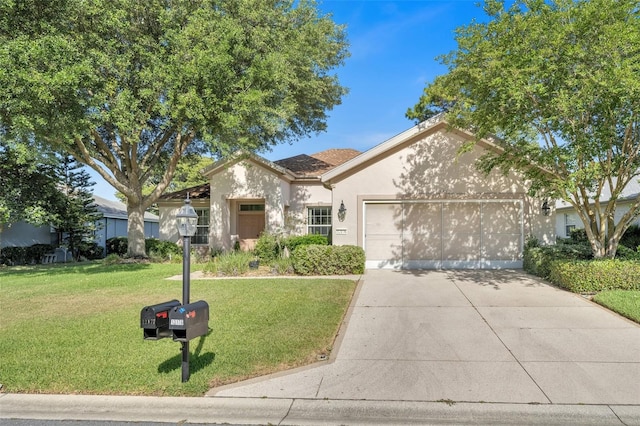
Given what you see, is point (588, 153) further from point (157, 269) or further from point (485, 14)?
point (157, 269)

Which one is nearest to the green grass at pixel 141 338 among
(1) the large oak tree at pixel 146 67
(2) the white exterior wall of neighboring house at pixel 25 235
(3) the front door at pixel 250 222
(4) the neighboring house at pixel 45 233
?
(1) the large oak tree at pixel 146 67

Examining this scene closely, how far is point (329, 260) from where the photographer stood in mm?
11609

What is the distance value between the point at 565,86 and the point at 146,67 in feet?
42.0

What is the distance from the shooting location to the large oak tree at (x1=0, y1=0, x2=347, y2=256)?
1030cm

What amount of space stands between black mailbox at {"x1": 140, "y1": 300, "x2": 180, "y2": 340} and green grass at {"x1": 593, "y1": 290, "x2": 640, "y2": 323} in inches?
297

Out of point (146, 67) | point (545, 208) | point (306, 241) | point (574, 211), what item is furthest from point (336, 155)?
point (574, 211)

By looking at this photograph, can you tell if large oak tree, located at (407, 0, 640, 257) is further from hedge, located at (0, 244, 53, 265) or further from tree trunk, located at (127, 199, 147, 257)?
hedge, located at (0, 244, 53, 265)

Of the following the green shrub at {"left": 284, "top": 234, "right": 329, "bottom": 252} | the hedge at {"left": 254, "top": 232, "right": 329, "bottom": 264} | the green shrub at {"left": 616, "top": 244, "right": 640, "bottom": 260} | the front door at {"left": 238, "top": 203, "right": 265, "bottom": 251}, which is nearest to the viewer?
the green shrub at {"left": 616, "top": 244, "right": 640, "bottom": 260}

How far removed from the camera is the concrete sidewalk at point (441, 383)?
3.59 metres

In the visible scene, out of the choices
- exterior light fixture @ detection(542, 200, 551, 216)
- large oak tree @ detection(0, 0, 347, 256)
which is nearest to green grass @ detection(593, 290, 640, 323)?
exterior light fixture @ detection(542, 200, 551, 216)

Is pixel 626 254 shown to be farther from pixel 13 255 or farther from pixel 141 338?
pixel 13 255

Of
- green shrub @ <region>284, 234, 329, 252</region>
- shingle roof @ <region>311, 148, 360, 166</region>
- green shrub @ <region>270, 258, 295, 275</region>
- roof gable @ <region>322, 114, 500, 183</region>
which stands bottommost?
green shrub @ <region>270, 258, 295, 275</region>

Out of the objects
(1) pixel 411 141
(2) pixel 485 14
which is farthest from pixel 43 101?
(2) pixel 485 14

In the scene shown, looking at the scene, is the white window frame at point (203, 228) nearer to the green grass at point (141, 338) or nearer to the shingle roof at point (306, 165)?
the shingle roof at point (306, 165)
